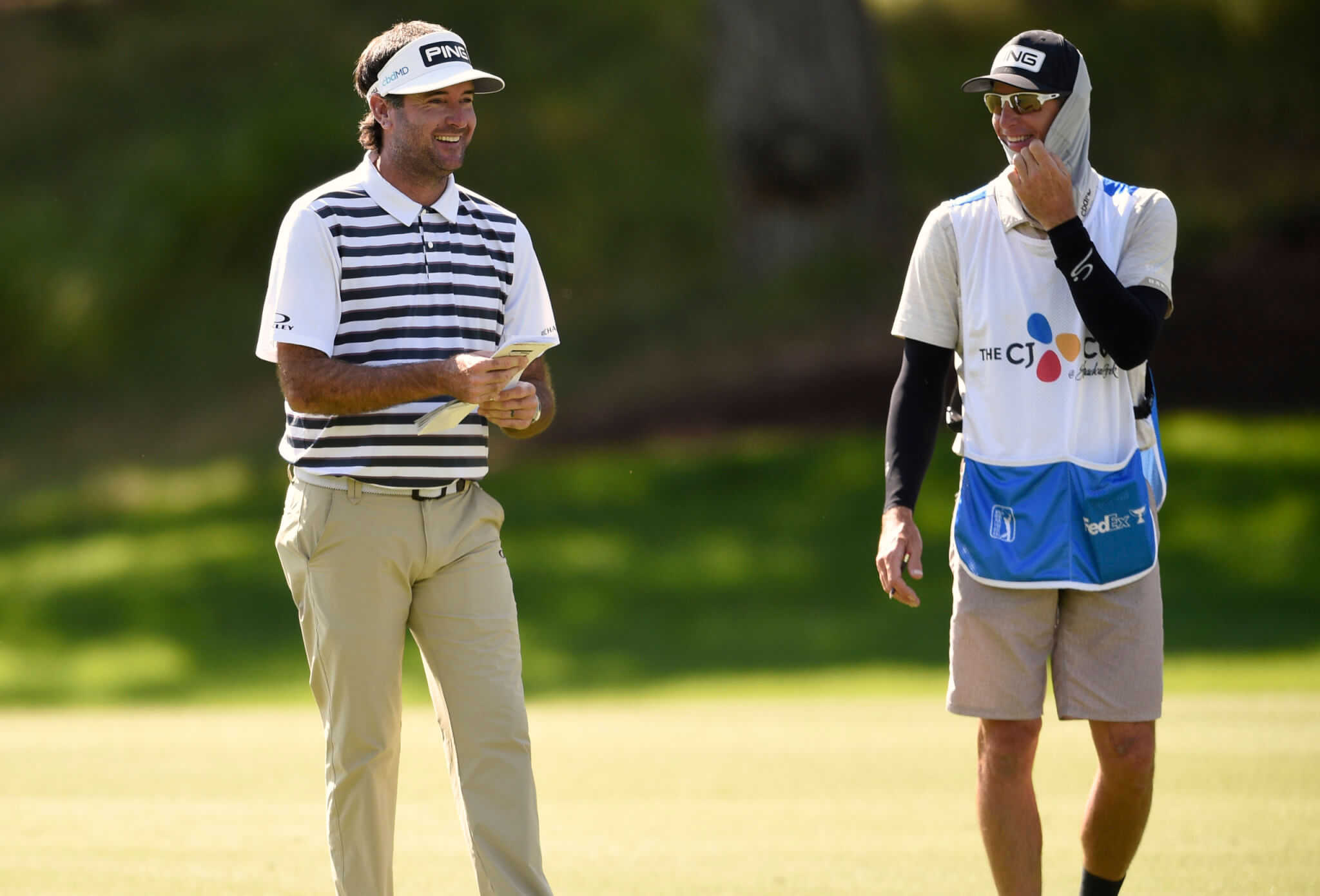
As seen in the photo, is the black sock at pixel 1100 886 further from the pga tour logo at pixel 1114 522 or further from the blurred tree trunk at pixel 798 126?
the blurred tree trunk at pixel 798 126

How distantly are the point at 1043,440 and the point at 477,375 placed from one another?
4.39 feet

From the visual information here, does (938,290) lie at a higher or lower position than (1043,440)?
higher

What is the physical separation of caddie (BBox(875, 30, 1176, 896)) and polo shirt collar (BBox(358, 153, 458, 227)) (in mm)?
1255

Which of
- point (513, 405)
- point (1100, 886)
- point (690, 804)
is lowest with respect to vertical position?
point (690, 804)

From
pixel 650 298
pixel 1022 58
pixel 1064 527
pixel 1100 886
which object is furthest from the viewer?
pixel 650 298

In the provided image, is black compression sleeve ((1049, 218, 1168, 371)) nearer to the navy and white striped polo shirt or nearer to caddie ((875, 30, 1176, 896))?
caddie ((875, 30, 1176, 896))

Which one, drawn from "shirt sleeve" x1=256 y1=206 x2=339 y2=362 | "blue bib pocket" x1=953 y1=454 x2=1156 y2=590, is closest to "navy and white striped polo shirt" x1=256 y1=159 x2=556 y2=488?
"shirt sleeve" x1=256 y1=206 x2=339 y2=362

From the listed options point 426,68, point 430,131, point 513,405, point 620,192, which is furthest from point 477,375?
point 620,192

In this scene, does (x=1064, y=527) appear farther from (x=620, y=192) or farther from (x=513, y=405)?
(x=620, y=192)

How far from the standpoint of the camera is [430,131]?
4422 mm

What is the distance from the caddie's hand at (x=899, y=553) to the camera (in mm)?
4293

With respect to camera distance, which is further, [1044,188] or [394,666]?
[394,666]

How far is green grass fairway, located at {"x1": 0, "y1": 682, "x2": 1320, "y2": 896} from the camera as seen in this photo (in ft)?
17.7

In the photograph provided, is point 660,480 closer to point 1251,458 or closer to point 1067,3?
point 1251,458
